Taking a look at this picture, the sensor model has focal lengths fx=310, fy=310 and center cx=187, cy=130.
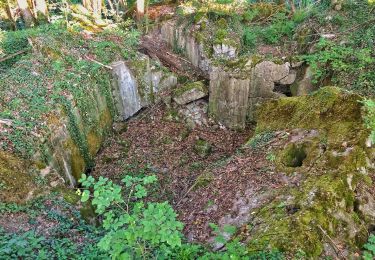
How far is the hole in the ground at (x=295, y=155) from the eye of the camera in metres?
6.26

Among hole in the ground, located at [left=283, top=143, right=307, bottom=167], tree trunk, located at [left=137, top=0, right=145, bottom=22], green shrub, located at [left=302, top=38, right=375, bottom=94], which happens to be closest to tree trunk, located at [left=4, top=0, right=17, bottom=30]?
tree trunk, located at [left=137, top=0, right=145, bottom=22]

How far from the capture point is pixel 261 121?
806cm

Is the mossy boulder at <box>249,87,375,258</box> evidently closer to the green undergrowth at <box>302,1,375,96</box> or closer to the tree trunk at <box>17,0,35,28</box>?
the green undergrowth at <box>302,1,375,96</box>

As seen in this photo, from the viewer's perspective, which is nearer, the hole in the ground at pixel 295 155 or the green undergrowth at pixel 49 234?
the green undergrowth at pixel 49 234

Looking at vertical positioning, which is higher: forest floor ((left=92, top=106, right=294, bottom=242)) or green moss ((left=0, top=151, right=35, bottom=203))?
green moss ((left=0, top=151, right=35, bottom=203))

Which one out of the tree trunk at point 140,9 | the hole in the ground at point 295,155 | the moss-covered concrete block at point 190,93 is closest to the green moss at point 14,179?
the hole in the ground at point 295,155

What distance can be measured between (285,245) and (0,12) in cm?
1740

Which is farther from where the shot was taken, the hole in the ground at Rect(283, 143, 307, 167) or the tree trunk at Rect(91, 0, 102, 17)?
the tree trunk at Rect(91, 0, 102, 17)

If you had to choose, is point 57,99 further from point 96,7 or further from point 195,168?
point 96,7

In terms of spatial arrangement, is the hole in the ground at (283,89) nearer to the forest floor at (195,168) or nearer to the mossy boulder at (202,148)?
the forest floor at (195,168)

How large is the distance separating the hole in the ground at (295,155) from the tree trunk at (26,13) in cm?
1220

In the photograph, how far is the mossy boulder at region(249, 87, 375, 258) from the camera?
14.6ft

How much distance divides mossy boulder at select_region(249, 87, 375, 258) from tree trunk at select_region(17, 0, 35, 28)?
12.0m

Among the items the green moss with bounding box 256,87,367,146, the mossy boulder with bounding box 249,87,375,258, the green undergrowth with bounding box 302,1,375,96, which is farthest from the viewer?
the green undergrowth with bounding box 302,1,375,96
